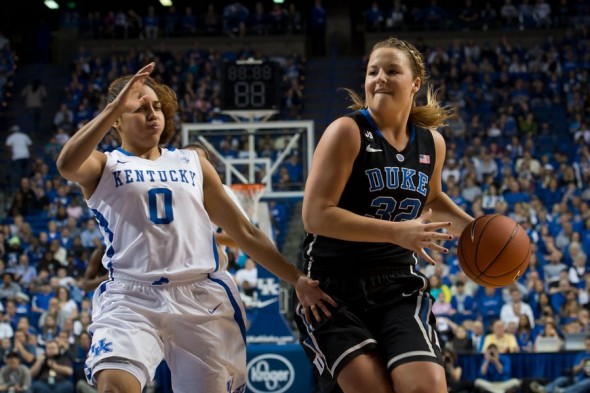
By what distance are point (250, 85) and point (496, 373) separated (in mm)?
5286

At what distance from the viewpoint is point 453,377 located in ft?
34.1

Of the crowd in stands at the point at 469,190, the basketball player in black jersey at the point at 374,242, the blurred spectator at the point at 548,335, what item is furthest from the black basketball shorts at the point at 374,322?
the blurred spectator at the point at 548,335

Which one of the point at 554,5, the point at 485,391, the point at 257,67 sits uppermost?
the point at 554,5

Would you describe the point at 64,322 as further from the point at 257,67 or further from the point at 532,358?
the point at 532,358

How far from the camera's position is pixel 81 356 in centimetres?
1162

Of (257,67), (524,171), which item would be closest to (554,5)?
(524,171)

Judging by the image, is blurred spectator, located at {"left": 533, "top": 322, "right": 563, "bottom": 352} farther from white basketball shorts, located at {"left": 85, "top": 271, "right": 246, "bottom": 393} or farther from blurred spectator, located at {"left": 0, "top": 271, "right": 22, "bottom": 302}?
blurred spectator, located at {"left": 0, "top": 271, "right": 22, "bottom": 302}

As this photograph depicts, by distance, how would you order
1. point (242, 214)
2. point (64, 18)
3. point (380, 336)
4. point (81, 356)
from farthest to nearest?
point (64, 18) → point (81, 356) → point (242, 214) → point (380, 336)

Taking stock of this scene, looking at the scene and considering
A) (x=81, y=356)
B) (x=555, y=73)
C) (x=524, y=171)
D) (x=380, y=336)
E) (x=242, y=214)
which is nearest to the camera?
(x=380, y=336)

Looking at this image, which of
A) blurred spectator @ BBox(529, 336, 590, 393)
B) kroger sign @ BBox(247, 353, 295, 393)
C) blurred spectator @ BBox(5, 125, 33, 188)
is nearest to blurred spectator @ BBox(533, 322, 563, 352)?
blurred spectator @ BBox(529, 336, 590, 393)

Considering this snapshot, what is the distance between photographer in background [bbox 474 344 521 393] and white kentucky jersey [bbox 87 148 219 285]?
6.78 meters

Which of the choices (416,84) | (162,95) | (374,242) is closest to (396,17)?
(162,95)

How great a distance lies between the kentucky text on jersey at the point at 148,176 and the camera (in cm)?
434

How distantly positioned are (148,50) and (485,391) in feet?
51.9
